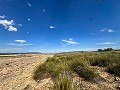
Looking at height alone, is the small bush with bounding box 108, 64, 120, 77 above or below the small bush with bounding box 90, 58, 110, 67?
below

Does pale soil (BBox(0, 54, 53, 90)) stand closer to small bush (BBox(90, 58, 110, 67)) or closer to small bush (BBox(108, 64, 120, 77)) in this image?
small bush (BBox(108, 64, 120, 77))

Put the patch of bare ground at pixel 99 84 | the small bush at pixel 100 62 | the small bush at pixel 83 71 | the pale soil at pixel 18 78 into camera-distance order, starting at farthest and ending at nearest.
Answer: the small bush at pixel 100 62 → the small bush at pixel 83 71 → the pale soil at pixel 18 78 → the patch of bare ground at pixel 99 84

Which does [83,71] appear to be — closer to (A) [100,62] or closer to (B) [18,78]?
(B) [18,78]

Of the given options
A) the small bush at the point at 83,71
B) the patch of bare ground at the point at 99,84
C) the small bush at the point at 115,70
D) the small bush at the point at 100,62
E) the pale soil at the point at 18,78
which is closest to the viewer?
the patch of bare ground at the point at 99,84

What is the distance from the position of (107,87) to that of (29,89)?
3.37m

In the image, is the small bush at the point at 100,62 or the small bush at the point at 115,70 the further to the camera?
the small bush at the point at 100,62

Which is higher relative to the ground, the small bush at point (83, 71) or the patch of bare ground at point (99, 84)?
the small bush at point (83, 71)

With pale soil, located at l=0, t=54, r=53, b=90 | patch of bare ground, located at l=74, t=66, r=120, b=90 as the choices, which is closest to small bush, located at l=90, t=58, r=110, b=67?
patch of bare ground, located at l=74, t=66, r=120, b=90

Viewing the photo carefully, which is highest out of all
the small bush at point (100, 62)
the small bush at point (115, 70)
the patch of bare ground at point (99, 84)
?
the small bush at point (100, 62)

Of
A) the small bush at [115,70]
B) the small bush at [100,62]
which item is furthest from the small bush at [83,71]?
the small bush at [100,62]

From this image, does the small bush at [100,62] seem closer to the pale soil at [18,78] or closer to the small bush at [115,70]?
the small bush at [115,70]

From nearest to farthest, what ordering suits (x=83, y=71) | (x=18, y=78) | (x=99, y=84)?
(x=99, y=84) < (x=83, y=71) < (x=18, y=78)

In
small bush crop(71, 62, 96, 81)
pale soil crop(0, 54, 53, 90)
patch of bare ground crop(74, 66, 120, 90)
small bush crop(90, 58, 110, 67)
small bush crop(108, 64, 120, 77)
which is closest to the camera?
patch of bare ground crop(74, 66, 120, 90)

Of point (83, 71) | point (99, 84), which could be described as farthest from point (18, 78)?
point (99, 84)
